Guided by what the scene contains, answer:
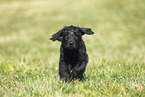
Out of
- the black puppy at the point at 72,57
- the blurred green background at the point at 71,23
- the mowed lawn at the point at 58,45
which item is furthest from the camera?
the blurred green background at the point at 71,23

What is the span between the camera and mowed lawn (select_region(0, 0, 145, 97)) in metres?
3.94

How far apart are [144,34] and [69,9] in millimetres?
9669

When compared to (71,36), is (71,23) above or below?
below

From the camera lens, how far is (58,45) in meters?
11.8

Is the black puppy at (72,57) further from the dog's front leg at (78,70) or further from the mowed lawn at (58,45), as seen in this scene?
the mowed lawn at (58,45)

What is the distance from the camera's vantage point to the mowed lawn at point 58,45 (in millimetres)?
3939

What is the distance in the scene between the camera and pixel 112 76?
4.66 m

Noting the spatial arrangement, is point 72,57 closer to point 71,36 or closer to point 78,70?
point 78,70

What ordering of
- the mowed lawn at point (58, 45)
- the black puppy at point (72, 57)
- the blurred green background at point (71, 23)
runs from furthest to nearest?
1. the blurred green background at point (71, 23)
2. the black puppy at point (72, 57)
3. the mowed lawn at point (58, 45)

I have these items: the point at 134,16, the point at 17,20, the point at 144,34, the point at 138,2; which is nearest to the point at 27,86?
the point at 144,34

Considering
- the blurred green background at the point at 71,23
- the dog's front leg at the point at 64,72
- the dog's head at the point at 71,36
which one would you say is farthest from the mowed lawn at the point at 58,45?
the dog's head at the point at 71,36

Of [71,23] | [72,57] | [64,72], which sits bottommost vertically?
[64,72]

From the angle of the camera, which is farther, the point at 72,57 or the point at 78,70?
the point at 72,57

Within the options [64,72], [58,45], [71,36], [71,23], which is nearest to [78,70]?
[64,72]
